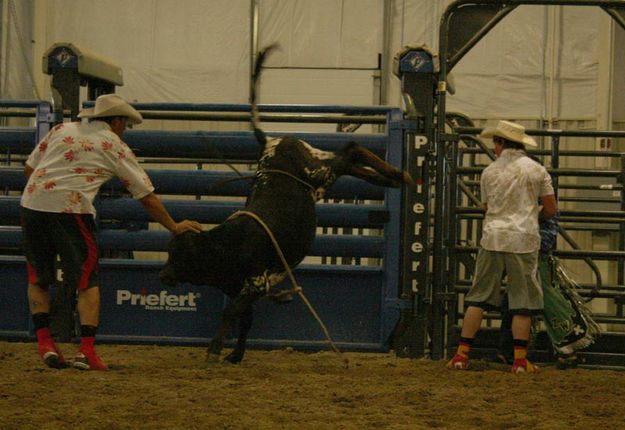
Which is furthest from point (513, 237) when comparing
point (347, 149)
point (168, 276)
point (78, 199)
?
point (78, 199)

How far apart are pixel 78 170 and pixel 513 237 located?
2.64 metres

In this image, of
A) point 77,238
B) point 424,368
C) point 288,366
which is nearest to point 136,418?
point 77,238

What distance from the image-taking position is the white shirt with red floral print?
18.6ft

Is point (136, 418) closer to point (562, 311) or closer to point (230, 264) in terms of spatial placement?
point (230, 264)

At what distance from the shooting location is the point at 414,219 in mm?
6832

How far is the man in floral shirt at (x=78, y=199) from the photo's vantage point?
5.66 metres

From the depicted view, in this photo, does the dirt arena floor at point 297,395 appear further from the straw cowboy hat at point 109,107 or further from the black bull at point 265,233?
the straw cowboy hat at point 109,107

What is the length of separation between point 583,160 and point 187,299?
8.09 m

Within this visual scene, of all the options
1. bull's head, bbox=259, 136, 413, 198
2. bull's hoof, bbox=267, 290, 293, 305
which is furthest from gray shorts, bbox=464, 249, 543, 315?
bull's hoof, bbox=267, 290, 293, 305

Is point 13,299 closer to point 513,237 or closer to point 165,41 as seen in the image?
point 513,237

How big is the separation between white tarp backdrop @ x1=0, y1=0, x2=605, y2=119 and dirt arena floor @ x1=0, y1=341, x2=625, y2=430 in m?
8.00

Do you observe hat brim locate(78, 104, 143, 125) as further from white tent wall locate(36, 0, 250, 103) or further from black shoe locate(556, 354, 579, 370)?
white tent wall locate(36, 0, 250, 103)

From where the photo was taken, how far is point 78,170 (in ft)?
18.6

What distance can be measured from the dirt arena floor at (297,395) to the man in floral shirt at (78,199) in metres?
0.42
